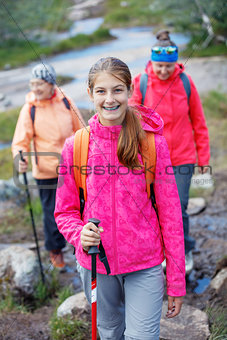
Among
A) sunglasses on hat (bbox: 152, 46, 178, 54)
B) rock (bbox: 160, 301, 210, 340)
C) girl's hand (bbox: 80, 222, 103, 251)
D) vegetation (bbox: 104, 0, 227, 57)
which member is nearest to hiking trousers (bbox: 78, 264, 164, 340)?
girl's hand (bbox: 80, 222, 103, 251)

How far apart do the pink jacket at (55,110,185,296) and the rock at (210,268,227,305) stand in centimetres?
152

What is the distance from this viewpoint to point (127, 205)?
6.79 ft

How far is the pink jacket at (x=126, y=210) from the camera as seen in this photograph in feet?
6.80

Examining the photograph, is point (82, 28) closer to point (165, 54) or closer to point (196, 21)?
point (196, 21)

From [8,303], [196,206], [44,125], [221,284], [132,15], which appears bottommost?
[8,303]

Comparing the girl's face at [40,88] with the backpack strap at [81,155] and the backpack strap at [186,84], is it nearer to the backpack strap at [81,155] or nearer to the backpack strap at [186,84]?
the backpack strap at [186,84]

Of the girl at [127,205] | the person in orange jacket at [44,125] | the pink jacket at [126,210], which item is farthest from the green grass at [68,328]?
the person in orange jacket at [44,125]

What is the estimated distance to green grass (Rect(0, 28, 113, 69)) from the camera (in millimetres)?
18797

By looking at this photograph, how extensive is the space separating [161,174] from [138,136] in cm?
22

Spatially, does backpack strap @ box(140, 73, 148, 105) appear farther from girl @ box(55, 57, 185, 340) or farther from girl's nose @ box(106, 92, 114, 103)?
girl's nose @ box(106, 92, 114, 103)

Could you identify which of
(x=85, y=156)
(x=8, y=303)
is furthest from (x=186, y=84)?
(x=8, y=303)

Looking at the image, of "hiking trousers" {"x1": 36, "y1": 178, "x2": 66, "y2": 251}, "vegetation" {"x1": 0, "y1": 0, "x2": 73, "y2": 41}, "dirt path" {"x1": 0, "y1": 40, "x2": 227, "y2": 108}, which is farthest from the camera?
"vegetation" {"x1": 0, "y1": 0, "x2": 73, "y2": 41}

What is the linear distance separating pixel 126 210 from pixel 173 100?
5.66 ft

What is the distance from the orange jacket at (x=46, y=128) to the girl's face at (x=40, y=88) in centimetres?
5
